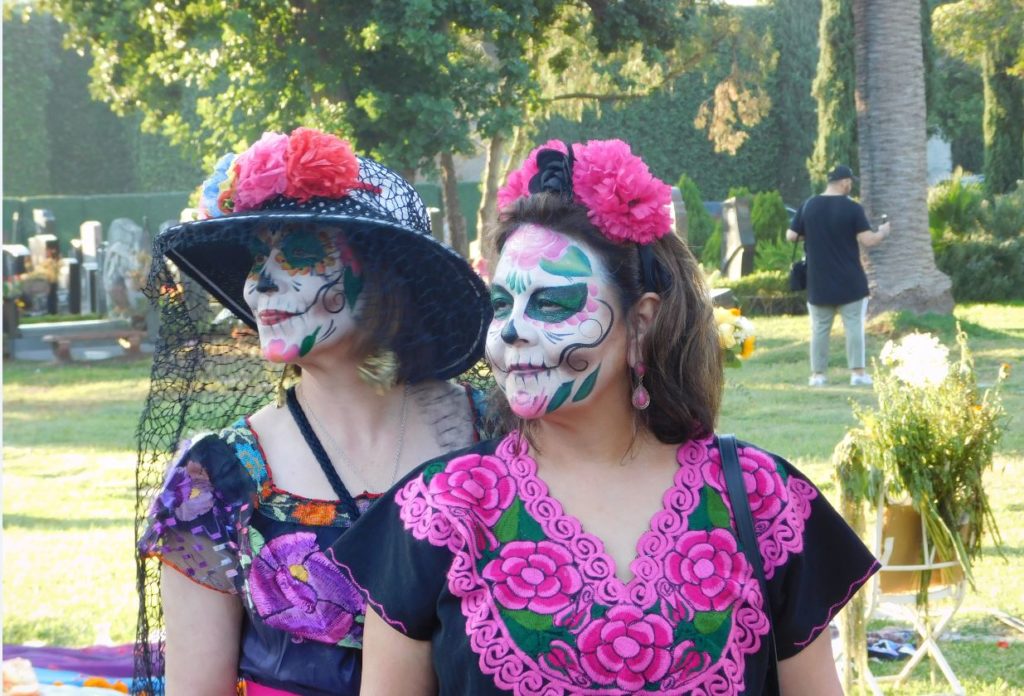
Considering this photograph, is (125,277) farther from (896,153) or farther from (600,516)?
(600,516)

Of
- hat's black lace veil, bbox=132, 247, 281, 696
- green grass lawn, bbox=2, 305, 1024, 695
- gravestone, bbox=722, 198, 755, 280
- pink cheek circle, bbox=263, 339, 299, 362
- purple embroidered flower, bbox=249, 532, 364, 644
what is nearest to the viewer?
purple embroidered flower, bbox=249, 532, 364, 644

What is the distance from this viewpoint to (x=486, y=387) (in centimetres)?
270

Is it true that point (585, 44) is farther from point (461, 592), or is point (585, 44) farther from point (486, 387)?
point (461, 592)

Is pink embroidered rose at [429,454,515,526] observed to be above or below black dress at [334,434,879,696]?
above

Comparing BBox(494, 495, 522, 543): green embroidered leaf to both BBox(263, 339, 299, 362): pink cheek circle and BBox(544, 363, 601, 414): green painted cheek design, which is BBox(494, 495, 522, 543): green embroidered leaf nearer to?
BBox(544, 363, 601, 414): green painted cheek design

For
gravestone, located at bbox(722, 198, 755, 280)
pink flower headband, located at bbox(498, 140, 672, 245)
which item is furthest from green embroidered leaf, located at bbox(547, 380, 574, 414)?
gravestone, located at bbox(722, 198, 755, 280)

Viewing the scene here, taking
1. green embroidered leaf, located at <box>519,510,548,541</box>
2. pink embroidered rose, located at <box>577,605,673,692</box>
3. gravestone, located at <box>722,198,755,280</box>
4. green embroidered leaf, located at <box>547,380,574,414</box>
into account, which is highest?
gravestone, located at <box>722,198,755,280</box>

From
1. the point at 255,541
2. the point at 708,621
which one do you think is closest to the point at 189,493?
the point at 255,541

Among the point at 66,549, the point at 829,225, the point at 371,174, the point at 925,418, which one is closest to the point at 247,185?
the point at 371,174

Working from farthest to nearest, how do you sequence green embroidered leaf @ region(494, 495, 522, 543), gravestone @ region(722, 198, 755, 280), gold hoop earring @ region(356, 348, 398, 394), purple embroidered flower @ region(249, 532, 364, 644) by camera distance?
gravestone @ region(722, 198, 755, 280), gold hoop earring @ region(356, 348, 398, 394), purple embroidered flower @ region(249, 532, 364, 644), green embroidered leaf @ region(494, 495, 522, 543)

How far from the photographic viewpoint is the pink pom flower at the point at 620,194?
1.98 metres

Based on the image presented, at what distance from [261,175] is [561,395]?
81cm

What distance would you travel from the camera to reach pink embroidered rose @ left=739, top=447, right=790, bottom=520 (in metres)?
1.97

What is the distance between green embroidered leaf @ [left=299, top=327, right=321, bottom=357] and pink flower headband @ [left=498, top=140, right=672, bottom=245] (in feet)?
1.72
